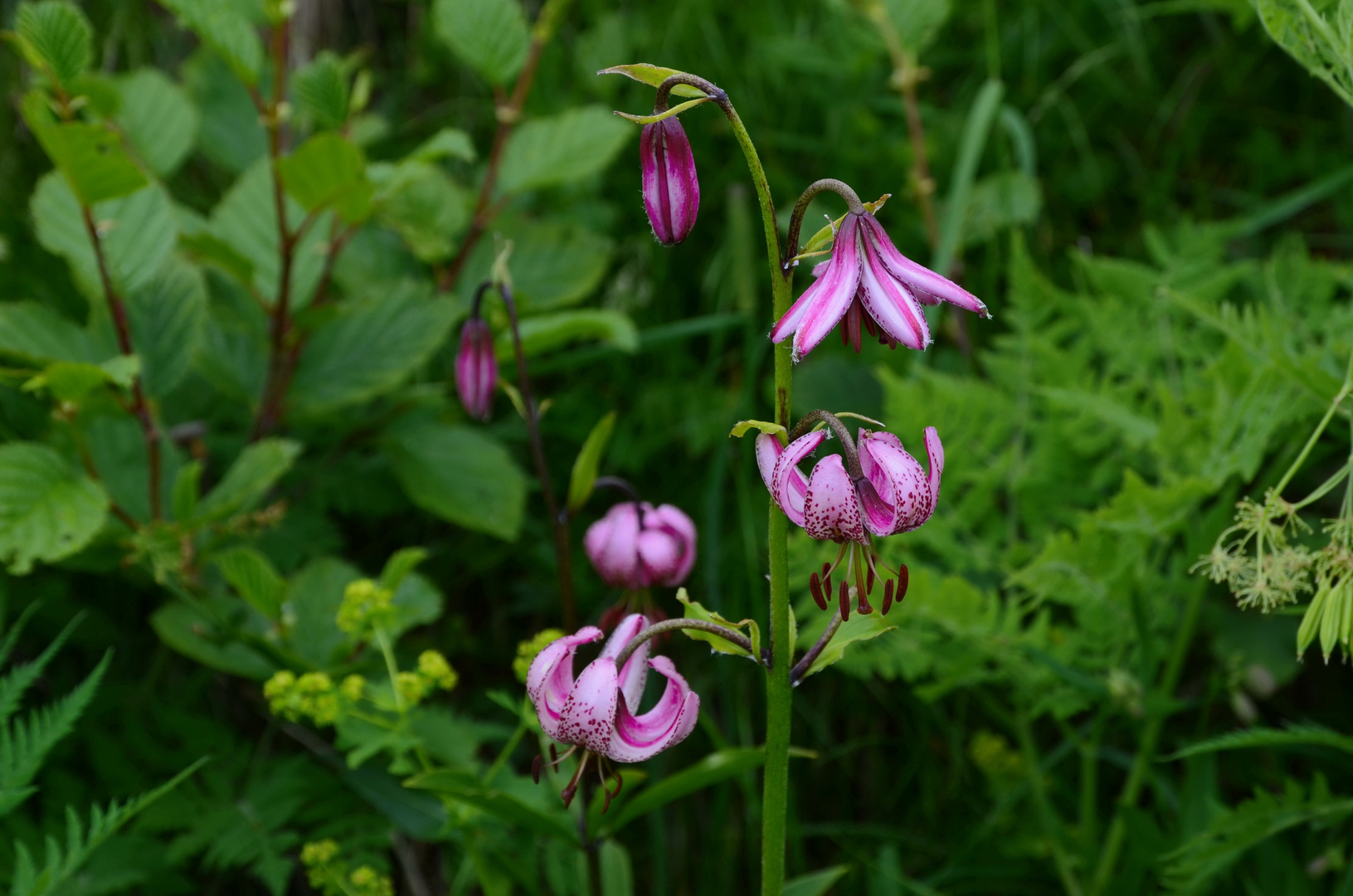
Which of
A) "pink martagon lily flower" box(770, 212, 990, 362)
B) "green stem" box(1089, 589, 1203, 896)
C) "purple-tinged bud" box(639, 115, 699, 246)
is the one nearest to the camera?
"pink martagon lily flower" box(770, 212, 990, 362)

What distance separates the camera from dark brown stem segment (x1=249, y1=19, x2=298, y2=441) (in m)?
1.92

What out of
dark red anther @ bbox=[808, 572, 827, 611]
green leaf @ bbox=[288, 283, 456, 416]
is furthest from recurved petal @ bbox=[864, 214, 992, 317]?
green leaf @ bbox=[288, 283, 456, 416]

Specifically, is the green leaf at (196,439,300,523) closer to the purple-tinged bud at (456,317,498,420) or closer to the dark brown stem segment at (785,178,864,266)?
the purple-tinged bud at (456,317,498,420)

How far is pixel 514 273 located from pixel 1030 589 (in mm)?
1182

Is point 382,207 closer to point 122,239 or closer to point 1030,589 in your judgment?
point 122,239

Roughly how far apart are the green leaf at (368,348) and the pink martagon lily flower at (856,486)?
114 centimetres

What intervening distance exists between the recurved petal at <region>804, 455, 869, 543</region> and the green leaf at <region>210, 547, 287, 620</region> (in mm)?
965

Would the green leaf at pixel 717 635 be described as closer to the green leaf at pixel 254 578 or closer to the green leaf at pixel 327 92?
the green leaf at pixel 254 578

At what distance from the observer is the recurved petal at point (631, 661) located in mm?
1113

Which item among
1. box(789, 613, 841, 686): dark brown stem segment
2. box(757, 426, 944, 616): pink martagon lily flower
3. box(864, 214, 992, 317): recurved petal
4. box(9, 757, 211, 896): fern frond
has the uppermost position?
box(864, 214, 992, 317): recurved petal

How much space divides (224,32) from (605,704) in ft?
4.29

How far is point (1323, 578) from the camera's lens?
1.09 m

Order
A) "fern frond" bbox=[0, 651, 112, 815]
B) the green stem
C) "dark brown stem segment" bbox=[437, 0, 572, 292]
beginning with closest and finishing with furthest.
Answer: "fern frond" bbox=[0, 651, 112, 815] → the green stem → "dark brown stem segment" bbox=[437, 0, 572, 292]

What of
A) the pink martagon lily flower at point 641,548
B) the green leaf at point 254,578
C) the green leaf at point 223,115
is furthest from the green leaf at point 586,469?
the green leaf at point 223,115
